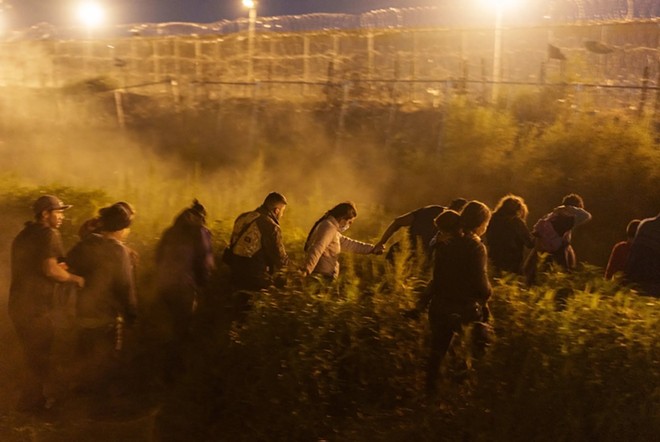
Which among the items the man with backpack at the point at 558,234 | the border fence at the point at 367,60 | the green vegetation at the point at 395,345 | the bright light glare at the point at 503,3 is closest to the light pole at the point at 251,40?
the border fence at the point at 367,60

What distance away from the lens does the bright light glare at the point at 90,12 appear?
4100 cm

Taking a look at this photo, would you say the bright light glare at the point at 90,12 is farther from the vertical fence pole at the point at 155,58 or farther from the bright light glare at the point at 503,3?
the bright light glare at the point at 503,3

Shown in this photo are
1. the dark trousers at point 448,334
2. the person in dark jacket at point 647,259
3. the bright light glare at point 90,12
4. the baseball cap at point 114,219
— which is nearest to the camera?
the dark trousers at point 448,334

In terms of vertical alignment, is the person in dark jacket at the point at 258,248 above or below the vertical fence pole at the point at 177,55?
below

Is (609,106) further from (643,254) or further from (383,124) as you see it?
(643,254)

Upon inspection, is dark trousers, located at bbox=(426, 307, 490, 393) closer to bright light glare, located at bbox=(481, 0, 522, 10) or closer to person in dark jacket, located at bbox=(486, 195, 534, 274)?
person in dark jacket, located at bbox=(486, 195, 534, 274)

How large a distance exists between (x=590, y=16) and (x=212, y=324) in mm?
17006

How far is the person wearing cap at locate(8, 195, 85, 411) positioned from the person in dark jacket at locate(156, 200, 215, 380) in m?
0.80

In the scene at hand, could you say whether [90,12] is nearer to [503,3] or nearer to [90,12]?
[90,12]

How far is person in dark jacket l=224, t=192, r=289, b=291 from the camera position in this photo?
24.0ft

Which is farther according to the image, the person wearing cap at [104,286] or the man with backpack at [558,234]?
the man with backpack at [558,234]

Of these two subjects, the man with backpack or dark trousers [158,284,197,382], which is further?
the man with backpack

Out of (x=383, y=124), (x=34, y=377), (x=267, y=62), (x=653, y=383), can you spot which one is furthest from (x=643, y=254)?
(x=267, y=62)

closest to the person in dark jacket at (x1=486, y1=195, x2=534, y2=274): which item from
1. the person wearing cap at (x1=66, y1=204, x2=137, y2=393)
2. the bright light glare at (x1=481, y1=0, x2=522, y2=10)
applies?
the person wearing cap at (x1=66, y1=204, x2=137, y2=393)
